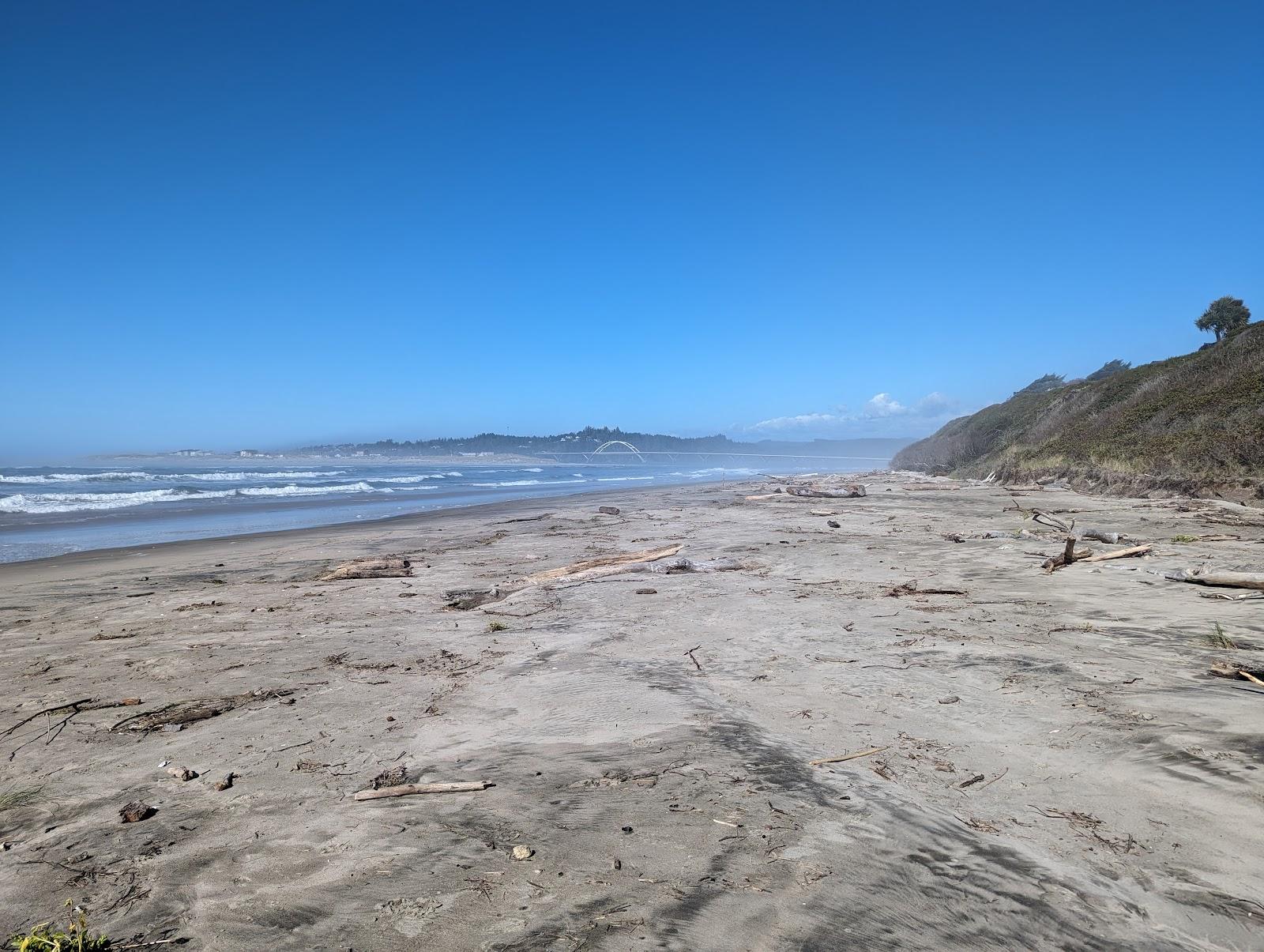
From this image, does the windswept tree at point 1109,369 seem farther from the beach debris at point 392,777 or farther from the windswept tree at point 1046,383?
the beach debris at point 392,777

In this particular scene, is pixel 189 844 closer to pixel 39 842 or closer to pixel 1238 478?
pixel 39 842

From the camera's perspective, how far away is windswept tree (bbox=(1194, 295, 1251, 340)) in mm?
35094

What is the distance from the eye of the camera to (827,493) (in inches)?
916

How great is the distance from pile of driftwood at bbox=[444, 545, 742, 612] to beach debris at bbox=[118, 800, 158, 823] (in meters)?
4.75

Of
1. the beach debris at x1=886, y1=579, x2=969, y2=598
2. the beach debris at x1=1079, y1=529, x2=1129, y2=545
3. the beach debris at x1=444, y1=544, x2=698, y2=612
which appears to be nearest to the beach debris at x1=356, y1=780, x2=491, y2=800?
the beach debris at x1=444, y1=544, x2=698, y2=612

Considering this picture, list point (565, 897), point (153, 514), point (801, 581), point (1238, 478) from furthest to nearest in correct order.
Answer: point (153, 514)
point (1238, 478)
point (801, 581)
point (565, 897)

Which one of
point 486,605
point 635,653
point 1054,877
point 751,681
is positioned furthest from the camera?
point 486,605

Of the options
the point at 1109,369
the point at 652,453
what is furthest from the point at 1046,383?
the point at 652,453

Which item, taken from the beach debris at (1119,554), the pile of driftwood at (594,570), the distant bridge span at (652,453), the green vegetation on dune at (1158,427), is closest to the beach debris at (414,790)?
the pile of driftwood at (594,570)

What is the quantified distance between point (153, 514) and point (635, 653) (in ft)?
81.4

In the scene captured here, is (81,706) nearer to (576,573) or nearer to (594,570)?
(576,573)

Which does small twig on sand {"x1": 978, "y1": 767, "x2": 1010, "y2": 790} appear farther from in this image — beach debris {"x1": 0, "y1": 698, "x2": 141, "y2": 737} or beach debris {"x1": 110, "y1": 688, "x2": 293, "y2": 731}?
beach debris {"x1": 0, "y1": 698, "x2": 141, "y2": 737}

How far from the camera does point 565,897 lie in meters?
2.39

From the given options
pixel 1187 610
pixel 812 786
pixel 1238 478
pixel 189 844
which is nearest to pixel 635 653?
pixel 812 786
